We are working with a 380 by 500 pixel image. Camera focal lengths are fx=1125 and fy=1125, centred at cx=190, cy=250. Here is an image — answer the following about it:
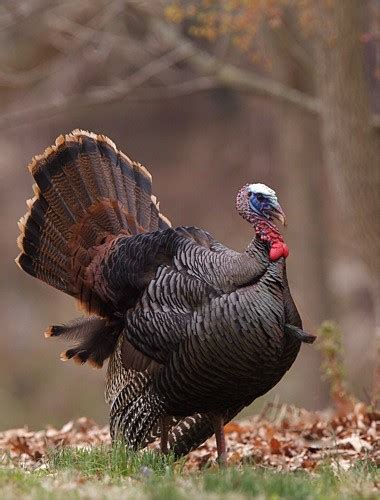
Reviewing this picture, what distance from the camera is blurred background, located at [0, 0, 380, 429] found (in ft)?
34.8

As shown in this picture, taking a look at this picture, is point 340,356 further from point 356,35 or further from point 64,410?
point 64,410

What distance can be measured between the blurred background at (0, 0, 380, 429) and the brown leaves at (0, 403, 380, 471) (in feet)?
2.18

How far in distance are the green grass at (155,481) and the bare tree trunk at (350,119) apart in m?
4.63

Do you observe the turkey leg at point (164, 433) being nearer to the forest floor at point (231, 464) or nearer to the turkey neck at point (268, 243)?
the forest floor at point (231, 464)

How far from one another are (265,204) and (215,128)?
19.0 meters

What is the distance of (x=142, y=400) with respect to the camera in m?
6.79

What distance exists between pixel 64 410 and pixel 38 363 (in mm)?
2263

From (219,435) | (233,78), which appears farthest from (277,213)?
(233,78)

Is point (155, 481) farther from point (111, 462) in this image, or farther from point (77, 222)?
point (77, 222)

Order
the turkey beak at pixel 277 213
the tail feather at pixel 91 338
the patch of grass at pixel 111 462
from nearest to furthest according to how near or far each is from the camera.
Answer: the patch of grass at pixel 111 462 → the turkey beak at pixel 277 213 → the tail feather at pixel 91 338

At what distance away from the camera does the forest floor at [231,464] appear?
482 cm

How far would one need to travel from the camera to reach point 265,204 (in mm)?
6555

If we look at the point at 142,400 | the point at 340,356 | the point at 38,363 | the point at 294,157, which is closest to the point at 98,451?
the point at 142,400

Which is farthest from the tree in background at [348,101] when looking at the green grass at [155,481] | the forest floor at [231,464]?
the green grass at [155,481]
